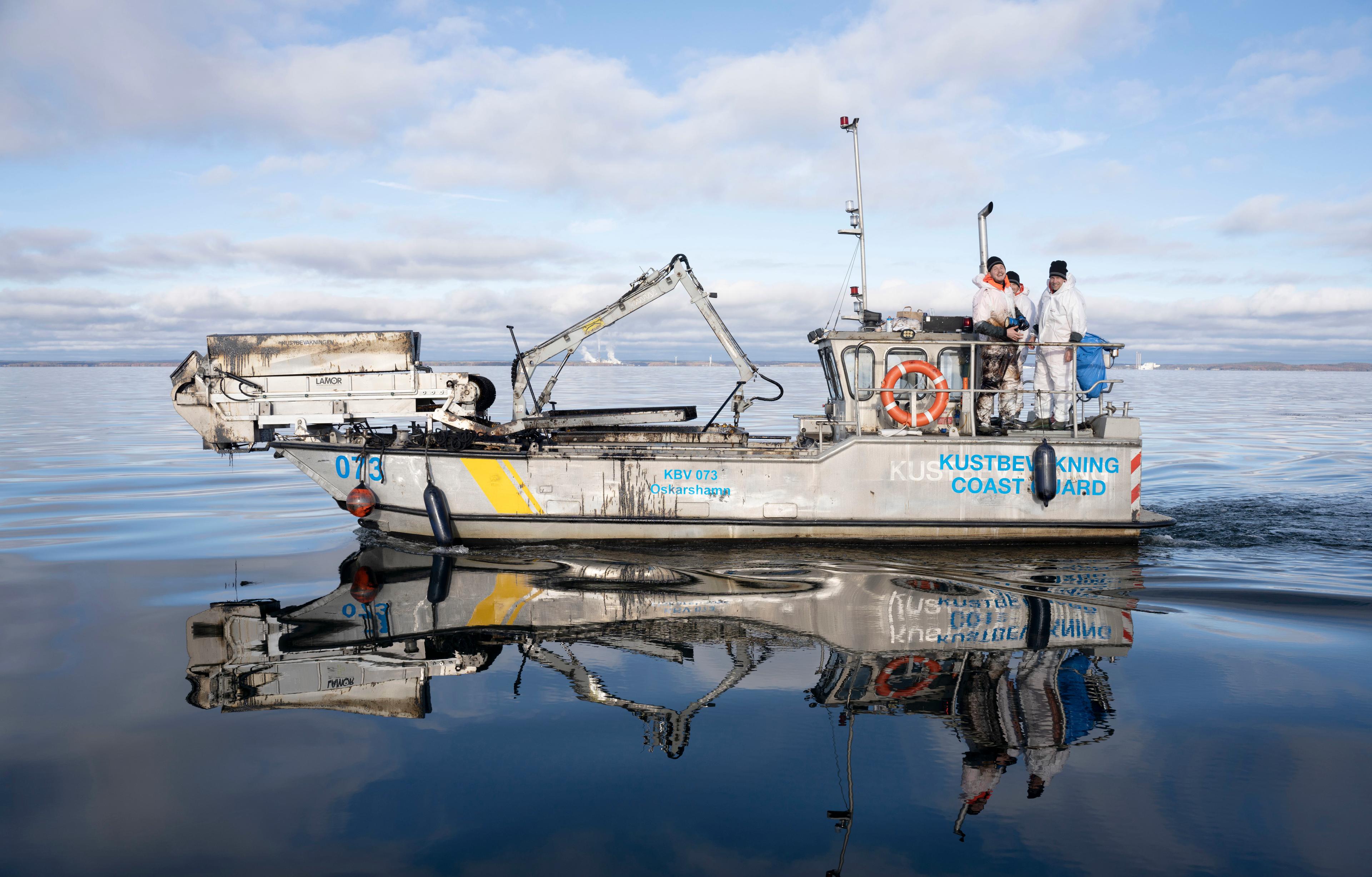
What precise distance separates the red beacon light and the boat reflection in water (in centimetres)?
101

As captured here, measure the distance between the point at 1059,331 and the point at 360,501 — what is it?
960cm

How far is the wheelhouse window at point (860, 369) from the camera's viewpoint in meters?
11.2

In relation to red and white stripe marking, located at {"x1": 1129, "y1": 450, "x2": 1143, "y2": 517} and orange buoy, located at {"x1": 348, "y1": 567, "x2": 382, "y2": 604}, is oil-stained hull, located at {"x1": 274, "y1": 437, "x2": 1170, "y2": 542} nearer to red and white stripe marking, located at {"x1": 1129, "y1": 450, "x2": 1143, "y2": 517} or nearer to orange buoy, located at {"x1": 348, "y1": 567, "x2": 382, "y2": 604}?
red and white stripe marking, located at {"x1": 1129, "y1": 450, "x2": 1143, "y2": 517}

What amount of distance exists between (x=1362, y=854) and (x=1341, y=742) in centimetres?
139

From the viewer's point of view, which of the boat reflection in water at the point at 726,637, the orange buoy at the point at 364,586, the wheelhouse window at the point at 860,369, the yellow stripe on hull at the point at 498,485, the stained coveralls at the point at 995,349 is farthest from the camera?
the wheelhouse window at the point at 860,369

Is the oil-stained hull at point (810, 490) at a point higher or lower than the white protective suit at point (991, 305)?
lower

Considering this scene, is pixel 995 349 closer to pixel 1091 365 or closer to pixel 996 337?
pixel 996 337

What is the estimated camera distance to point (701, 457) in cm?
1059

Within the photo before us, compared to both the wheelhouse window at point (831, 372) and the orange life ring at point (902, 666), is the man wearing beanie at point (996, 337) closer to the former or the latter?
the wheelhouse window at point (831, 372)

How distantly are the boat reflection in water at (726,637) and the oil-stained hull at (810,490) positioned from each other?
0.82 m

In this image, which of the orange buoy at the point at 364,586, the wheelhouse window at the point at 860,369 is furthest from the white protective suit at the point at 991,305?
the orange buoy at the point at 364,586

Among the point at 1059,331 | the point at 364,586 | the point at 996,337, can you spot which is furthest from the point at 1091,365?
the point at 364,586

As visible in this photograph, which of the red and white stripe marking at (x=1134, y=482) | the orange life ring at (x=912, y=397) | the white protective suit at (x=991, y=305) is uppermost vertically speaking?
the white protective suit at (x=991, y=305)

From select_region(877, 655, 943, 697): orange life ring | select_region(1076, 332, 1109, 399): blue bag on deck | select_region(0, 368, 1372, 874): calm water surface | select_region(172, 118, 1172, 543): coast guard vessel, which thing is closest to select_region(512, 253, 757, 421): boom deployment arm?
select_region(172, 118, 1172, 543): coast guard vessel
